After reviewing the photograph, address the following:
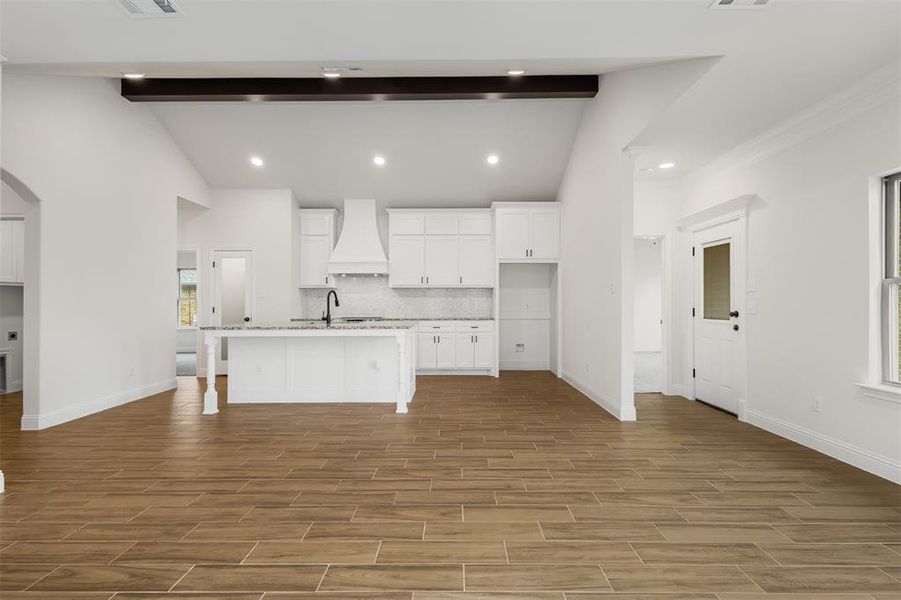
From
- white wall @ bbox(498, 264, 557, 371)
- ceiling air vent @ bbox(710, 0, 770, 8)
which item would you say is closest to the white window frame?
ceiling air vent @ bbox(710, 0, 770, 8)

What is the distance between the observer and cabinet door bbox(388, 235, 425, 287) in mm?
8219

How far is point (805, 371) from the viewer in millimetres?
4059

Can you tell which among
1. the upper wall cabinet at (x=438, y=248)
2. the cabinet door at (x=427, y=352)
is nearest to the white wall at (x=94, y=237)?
the upper wall cabinet at (x=438, y=248)

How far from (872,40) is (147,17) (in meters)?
4.45

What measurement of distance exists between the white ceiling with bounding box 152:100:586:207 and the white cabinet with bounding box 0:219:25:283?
7.36 feet

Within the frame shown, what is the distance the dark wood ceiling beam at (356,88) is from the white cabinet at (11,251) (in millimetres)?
2422

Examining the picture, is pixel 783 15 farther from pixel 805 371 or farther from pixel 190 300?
pixel 190 300

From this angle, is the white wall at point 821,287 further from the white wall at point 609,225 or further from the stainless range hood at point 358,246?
the stainless range hood at point 358,246

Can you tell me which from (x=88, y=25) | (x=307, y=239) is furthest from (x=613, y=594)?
(x=307, y=239)

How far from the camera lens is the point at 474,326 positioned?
8.06m

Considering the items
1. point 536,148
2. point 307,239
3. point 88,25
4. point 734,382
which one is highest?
point 536,148

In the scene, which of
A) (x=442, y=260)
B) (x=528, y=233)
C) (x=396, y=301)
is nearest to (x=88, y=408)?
(x=396, y=301)

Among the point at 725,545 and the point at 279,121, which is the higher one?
the point at 279,121

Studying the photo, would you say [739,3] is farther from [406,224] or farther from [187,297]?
[187,297]
